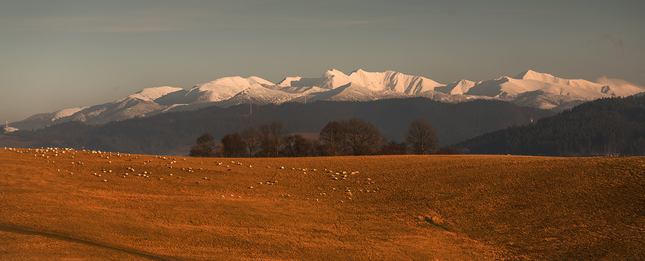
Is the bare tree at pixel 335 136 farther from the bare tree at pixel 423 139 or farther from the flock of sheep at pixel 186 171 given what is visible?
the flock of sheep at pixel 186 171

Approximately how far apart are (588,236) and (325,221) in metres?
19.0

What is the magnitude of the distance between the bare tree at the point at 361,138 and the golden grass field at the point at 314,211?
58.5 metres

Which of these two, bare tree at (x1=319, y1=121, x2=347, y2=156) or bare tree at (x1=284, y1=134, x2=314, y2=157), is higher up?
bare tree at (x1=319, y1=121, x2=347, y2=156)

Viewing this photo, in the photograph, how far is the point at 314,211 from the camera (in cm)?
3647

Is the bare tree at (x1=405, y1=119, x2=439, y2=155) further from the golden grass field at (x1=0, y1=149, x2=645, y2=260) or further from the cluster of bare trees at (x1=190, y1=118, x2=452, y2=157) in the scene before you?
the golden grass field at (x1=0, y1=149, x2=645, y2=260)

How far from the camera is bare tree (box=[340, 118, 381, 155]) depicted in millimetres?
110938

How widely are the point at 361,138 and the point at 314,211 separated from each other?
254ft

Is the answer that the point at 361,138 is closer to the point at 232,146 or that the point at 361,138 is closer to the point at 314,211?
the point at 232,146

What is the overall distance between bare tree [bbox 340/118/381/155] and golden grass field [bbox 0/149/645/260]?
192 ft

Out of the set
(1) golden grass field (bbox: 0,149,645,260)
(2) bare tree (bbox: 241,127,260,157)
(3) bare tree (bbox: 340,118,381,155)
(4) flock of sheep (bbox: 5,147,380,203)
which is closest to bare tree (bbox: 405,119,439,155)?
(3) bare tree (bbox: 340,118,381,155)

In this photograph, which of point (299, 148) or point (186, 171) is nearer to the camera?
point (186, 171)

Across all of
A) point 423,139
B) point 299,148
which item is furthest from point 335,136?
point 423,139

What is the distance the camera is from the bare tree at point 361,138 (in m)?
111

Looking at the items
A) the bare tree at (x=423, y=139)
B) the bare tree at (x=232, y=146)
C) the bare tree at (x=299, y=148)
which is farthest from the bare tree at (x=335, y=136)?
the bare tree at (x=232, y=146)
